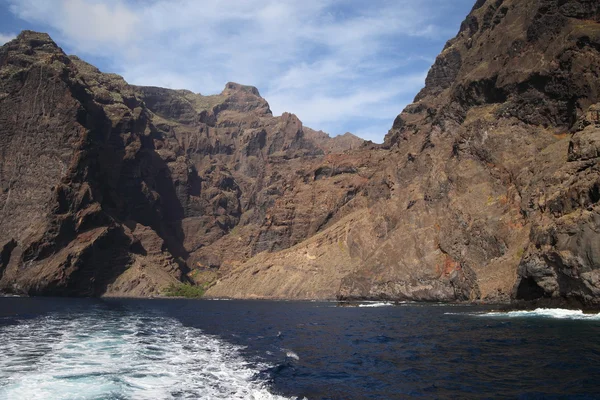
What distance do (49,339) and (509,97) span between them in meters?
128

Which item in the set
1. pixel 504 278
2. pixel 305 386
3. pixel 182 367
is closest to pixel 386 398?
pixel 305 386

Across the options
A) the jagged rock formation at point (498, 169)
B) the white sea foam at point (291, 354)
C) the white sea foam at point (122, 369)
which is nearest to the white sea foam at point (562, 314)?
the jagged rock formation at point (498, 169)

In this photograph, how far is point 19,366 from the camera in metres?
32.5

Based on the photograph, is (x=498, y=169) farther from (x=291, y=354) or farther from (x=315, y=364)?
(x=315, y=364)

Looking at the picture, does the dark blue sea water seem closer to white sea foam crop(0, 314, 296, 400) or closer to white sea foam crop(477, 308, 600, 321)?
white sea foam crop(0, 314, 296, 400)

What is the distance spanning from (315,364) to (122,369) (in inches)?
521

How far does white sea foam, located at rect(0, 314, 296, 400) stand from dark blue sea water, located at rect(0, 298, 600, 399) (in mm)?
66

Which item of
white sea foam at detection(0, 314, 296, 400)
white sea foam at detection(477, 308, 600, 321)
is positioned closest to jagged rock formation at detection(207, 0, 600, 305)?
white sea foam at detection(477, 308, 600, 321)

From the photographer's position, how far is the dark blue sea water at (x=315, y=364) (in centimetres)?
2702

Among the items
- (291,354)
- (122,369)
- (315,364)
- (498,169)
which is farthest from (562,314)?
(498,169)

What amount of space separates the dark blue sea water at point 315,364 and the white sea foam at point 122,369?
0.22 ft

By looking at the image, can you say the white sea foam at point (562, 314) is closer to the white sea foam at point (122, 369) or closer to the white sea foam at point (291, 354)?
the white sea foam at point (291, 354)

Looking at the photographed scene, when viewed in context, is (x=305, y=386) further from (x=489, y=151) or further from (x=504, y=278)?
(x=489, y=151)

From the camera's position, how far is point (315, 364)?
37188 mm
